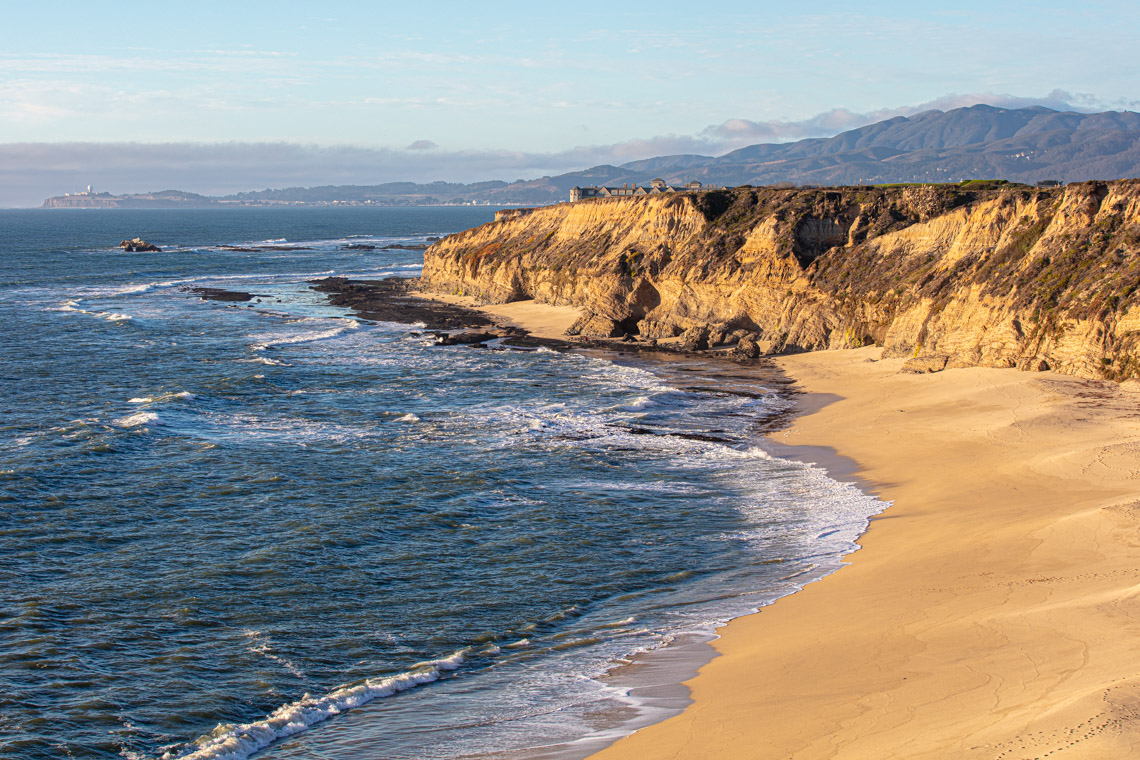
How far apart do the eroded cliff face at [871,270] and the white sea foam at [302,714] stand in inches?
1217

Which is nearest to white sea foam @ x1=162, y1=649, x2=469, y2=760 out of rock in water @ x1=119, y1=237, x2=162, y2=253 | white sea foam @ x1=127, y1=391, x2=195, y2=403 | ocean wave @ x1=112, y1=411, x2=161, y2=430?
ocean wave @ x1=112, y1=411, x2=161, y2=430

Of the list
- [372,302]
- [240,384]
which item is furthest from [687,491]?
[372,302]

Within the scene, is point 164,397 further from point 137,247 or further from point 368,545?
point 137,247

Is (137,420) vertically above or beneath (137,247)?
beneath

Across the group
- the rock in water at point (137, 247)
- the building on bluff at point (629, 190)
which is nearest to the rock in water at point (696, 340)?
the building on bluff at point (629, 190)

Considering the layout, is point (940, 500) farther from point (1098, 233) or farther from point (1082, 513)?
point (1098, 233)

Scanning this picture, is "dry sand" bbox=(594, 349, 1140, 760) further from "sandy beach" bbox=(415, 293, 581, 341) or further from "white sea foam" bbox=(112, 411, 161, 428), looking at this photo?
"sandy beach" bbox=(415, 293, 581, 341)

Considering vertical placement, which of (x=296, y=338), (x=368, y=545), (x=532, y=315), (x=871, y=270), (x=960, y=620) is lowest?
(x=368, y=545)

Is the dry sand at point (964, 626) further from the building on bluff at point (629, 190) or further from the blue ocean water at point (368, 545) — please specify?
the building on bluff at point (629, 190)

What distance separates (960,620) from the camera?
16.7 m

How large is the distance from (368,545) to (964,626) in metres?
14.5

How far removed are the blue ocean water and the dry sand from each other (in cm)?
152

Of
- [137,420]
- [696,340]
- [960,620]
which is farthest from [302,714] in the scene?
[696,340]

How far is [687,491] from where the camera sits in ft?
91.2
